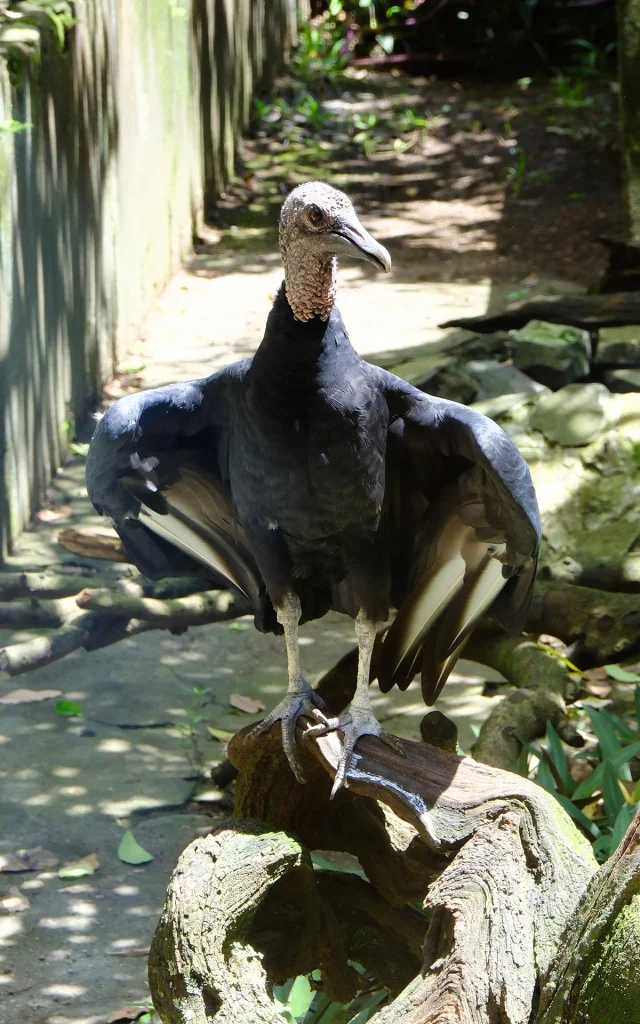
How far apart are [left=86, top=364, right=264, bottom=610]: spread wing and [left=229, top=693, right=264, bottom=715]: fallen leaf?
1038 millimetres

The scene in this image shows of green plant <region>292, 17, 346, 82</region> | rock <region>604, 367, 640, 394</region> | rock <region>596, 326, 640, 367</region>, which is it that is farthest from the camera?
green plant <region>292, 17, 346, 82</region>

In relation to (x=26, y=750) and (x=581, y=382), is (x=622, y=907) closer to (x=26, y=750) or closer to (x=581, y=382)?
(x=26, y=750)

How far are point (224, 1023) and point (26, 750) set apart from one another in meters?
1.97

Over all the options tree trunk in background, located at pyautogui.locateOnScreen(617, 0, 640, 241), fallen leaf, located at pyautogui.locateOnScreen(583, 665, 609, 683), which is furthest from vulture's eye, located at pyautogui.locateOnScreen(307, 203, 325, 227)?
tree trunk in background, located at pyautogui.locateOnScreen(617, 0, 640, 241)

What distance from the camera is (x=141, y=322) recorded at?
6949 mm

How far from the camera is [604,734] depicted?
344 cm

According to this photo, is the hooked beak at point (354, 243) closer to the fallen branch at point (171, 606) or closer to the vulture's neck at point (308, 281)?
the vulture's neck at point (308, 281)

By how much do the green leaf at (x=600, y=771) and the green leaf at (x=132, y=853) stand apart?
1.22m

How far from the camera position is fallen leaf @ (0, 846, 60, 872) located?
3.28 metres

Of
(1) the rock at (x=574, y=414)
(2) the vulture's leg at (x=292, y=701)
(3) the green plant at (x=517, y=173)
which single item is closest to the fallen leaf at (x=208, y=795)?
(2) the vulture's leg at (x=292, y=701)

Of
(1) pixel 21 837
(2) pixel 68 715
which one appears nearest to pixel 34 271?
(2) pixel 68 715

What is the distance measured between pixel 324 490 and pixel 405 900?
908mm

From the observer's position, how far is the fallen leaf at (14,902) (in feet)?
10.3

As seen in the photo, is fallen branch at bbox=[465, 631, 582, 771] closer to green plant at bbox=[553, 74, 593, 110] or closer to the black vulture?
the black vulture
